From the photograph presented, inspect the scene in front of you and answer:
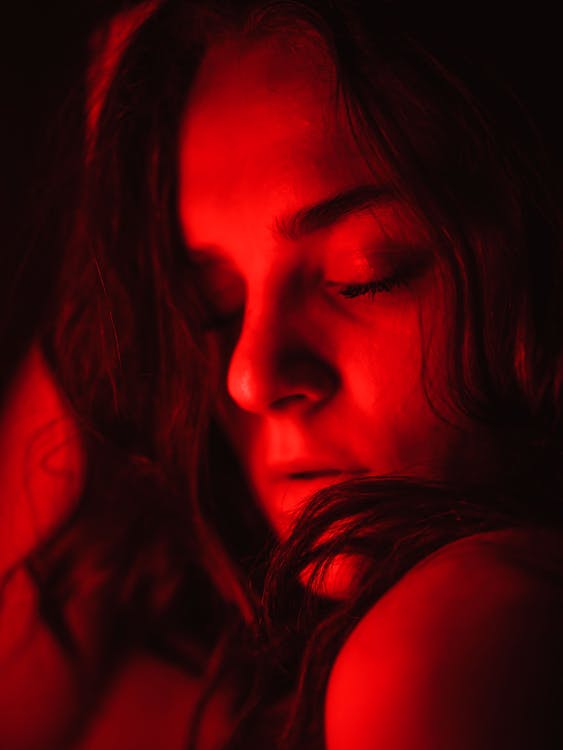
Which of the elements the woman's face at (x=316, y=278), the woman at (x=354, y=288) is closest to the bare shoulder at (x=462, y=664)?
the woman at (x=354, y=288)

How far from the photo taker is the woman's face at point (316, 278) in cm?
70

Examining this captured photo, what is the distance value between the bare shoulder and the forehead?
0.37m

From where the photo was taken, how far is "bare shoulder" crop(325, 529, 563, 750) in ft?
1.37

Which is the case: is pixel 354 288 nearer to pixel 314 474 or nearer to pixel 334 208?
pixel 334 208

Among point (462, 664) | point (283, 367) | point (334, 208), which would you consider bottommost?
point (462, 664)

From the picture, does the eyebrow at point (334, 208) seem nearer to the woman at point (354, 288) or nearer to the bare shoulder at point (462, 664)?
the woman at point (354, 288)

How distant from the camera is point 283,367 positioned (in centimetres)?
74

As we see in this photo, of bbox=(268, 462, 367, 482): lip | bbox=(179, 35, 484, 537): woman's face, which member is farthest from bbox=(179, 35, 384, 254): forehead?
bbox=(268, 462, 367, 482): lip

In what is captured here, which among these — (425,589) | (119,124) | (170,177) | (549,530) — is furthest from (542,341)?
(119,124)

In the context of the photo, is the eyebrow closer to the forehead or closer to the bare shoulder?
the forehead

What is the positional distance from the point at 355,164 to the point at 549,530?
359mm

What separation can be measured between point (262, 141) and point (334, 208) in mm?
103

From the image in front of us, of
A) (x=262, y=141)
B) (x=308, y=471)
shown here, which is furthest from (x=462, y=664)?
(x=262, y=141)

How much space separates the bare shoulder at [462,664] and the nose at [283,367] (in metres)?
0.27
